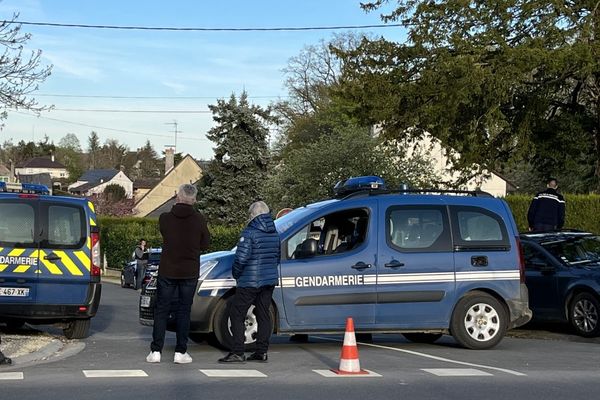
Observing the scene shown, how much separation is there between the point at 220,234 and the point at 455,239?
87.9ft

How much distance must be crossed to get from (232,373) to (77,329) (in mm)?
4482

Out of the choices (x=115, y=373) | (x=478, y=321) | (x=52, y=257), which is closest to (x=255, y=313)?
(x=115, y=373)

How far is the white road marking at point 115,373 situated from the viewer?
882 centimetres

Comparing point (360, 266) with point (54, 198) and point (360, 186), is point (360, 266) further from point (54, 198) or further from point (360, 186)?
point (54, 198)

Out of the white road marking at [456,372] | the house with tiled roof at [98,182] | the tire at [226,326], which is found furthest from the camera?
the house with tiled roof at [98,182]

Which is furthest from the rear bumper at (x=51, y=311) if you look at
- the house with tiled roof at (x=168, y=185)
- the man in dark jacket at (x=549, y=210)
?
the house with tiled roof at (x=168, y=185)

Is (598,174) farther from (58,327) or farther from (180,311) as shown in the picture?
(180,311)

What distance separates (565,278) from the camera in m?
13.9

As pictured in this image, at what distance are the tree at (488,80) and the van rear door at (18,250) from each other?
13.9 m

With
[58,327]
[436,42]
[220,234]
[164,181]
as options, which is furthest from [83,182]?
[58,327]

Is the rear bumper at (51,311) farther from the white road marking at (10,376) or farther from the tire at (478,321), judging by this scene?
the tire at (478,321)

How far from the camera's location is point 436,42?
84.8 feet

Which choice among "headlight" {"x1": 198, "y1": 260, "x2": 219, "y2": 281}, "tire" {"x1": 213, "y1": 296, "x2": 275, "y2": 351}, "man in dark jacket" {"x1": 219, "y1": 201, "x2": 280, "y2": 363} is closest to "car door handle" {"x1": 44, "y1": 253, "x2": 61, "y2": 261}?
"headlight" {"x1": 198, "y1": 260, "x2": 219, "y2": 281}

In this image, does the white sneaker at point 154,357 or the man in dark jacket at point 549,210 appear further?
the man in dark jacket at point 549,210
